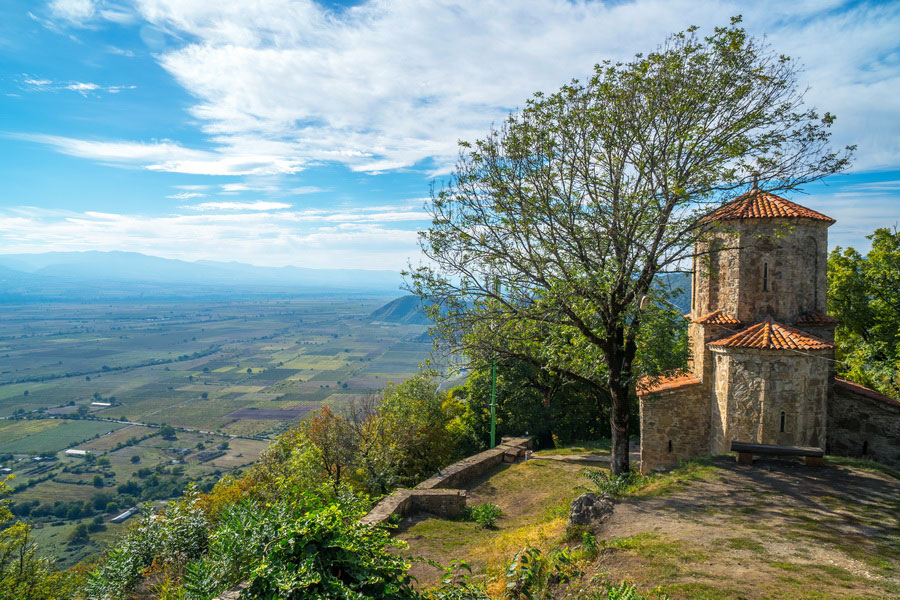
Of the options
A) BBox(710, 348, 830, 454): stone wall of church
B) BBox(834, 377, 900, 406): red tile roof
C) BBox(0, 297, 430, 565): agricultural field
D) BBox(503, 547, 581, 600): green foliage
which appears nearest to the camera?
BBox(503, 547, 581, 600): green foliage

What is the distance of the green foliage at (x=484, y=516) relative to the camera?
11555 mm

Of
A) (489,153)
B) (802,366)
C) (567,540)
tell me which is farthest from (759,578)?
(489,153)

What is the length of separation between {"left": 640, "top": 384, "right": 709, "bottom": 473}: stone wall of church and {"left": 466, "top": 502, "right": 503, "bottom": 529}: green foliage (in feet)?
20.3

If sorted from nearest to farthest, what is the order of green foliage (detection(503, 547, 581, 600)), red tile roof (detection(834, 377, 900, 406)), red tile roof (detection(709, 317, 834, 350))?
green foliage (detection(503, 547, 581, 600)) < red tile roof (detection(709, 317, 834, 350)) < red tile roof (detection(834, 377, 900, 406))

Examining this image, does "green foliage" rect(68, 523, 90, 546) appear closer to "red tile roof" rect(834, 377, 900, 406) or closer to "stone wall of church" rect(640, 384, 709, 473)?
"stone wall of church" rect(640, 384, 709, 473)

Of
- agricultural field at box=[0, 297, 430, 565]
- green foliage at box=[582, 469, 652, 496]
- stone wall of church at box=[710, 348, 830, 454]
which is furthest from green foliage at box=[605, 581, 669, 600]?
agricultural field at box=[0, 297, 430, 565]

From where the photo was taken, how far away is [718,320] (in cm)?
1479

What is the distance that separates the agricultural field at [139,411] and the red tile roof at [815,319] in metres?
19.7

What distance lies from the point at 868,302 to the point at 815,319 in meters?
14.9

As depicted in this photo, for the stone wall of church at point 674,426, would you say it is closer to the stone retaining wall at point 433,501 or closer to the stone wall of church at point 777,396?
the stone wall of church at point 777,396

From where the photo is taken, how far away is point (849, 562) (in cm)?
685

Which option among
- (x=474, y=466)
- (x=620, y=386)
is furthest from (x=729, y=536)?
(x=474, y=466)

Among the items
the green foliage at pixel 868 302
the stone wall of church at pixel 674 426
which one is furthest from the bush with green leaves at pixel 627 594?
the green foliage at pixel 868 302

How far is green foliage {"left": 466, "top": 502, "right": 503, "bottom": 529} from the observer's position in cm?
1155
